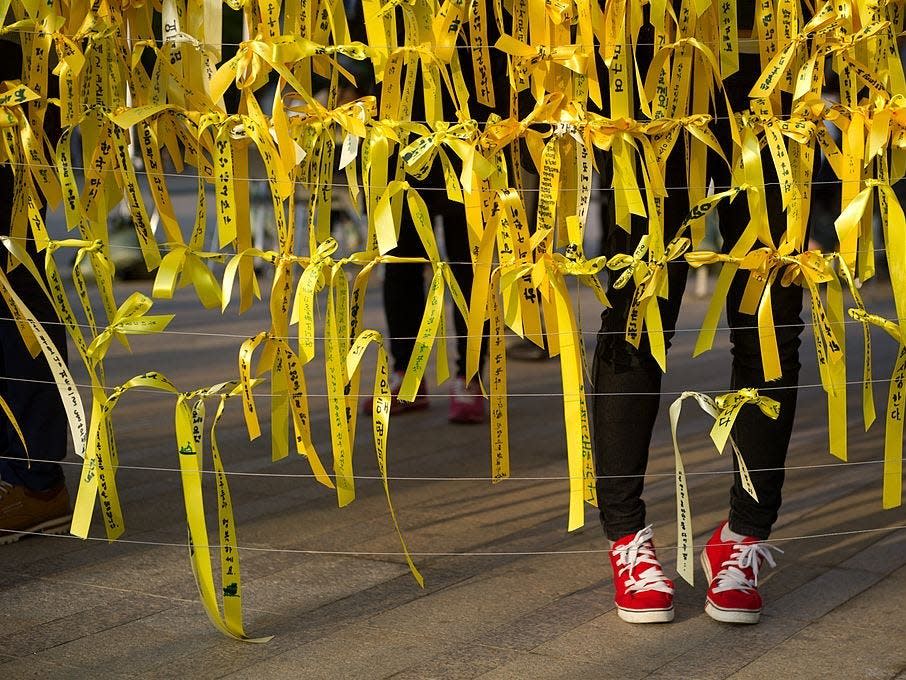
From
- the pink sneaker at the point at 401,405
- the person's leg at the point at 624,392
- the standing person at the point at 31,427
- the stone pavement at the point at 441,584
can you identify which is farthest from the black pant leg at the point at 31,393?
the pink sneaker at the point at 401,405

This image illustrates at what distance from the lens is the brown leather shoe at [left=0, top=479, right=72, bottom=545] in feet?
9.74

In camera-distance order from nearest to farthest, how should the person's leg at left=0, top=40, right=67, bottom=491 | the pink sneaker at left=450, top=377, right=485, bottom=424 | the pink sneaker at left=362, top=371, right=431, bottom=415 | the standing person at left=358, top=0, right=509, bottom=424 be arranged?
the person's leg at left=0, top=40, right=67, bottom=491 < the standing person at left=358, top=0, right=509, bottom=424 < the pink sneaker at left=450, top=377, right=485, bottom=424 < the pink sneaker at left=362, top=371, right=431, bottom=415

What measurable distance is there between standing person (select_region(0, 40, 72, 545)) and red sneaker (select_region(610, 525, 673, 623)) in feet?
4.56

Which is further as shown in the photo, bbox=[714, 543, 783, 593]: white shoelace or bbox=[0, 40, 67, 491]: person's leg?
bbox=[0, 40, 67, 491]: person's leg

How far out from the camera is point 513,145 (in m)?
2.39

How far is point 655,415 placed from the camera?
2.50 m

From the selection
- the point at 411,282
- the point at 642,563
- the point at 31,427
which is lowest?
the point at 642,563

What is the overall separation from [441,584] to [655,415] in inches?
23.5

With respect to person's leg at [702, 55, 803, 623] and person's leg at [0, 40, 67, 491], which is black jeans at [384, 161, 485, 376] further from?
person's leg at [702, 55, 803, 623]

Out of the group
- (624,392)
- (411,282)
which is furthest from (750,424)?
(411,282)

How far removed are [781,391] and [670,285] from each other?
1.03ft

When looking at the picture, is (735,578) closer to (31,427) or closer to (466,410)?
(31,427)

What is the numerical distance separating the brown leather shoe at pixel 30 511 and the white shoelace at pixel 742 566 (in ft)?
5.21

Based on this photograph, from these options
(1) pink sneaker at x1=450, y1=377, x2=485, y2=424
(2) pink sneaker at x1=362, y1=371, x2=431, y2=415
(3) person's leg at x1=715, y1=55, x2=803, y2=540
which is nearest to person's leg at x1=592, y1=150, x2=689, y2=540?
(3) person's leg at x1=715, y1=55, x2=803, y2=540
